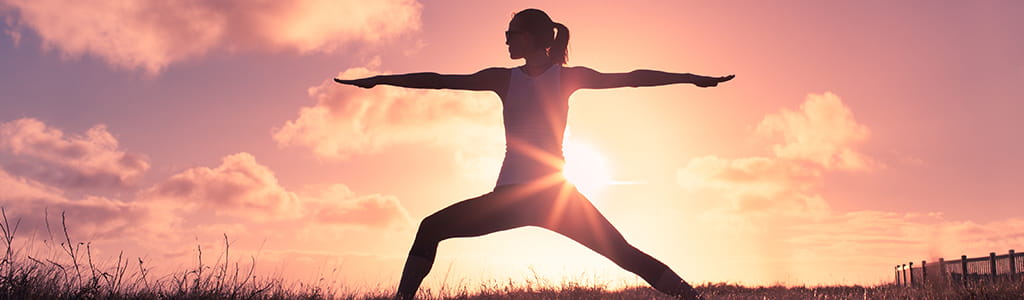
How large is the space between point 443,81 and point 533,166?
0.99 meters

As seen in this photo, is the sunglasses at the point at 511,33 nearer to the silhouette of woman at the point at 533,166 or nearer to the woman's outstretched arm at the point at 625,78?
the silhouette of woman at the point at 533,166

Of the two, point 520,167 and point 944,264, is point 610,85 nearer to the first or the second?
point 520,167

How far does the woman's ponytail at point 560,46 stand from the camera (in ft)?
18.7

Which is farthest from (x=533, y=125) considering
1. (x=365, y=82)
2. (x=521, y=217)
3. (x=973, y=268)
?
(x=973, y=268)

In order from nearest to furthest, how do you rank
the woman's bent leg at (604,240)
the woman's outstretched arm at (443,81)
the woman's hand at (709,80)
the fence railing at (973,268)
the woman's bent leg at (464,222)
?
the woman's bent leg at (464,222) < the woman's bent leg at (604,240) < the woman's outstretched arm at (443,81) < the woman's hand at (709,80) < the fence railing at (973,268)

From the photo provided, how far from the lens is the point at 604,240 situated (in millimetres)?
5219

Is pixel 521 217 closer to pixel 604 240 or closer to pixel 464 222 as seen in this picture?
pixel 464 222

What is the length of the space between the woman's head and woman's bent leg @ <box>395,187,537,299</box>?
1097mm

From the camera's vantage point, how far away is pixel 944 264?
29734mm

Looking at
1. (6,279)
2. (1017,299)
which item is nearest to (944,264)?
(1017,299)

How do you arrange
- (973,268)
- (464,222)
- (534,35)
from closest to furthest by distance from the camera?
(464,222)
(534,35)
(973,268)

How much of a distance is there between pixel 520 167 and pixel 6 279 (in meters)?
4.04

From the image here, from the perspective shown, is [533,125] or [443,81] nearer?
[533,125]

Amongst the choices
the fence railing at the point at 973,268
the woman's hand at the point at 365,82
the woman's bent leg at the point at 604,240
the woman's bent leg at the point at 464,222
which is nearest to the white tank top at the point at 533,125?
the woman's bent leg at the point at 464,222
